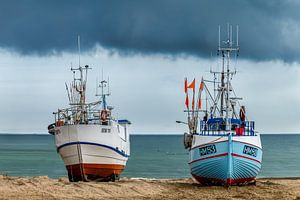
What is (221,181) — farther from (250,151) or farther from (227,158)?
(250,151)

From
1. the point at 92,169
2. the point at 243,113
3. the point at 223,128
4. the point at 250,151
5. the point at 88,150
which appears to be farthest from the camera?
the point at 92,169

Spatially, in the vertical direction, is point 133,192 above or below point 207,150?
below

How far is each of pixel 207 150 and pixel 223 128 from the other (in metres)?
2.85

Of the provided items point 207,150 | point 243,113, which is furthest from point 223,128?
point 207,150

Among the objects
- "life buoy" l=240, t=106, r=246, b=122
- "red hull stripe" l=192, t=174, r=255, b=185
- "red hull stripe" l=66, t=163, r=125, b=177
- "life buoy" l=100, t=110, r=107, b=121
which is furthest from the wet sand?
"life buoy" l=100, t=110, r=107, b=121

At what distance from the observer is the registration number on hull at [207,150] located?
29.2 metres

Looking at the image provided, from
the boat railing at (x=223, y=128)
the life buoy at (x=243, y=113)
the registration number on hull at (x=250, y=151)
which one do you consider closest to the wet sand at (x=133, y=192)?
the registration number on hull at (x=250, y=151)

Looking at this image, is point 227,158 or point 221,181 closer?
point 227,158

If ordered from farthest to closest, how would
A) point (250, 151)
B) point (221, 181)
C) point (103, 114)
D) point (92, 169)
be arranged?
point (103, 114) → point (92, 169) → point (221, 181) → point (250, 151)

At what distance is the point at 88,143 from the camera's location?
34094 mm

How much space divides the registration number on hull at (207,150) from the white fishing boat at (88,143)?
7436 millimetres

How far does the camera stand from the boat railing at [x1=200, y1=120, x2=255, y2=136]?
1220 inches

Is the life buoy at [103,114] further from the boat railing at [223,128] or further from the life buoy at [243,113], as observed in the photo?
the life buoy at [243,113]

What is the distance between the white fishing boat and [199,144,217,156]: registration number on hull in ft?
24.4
